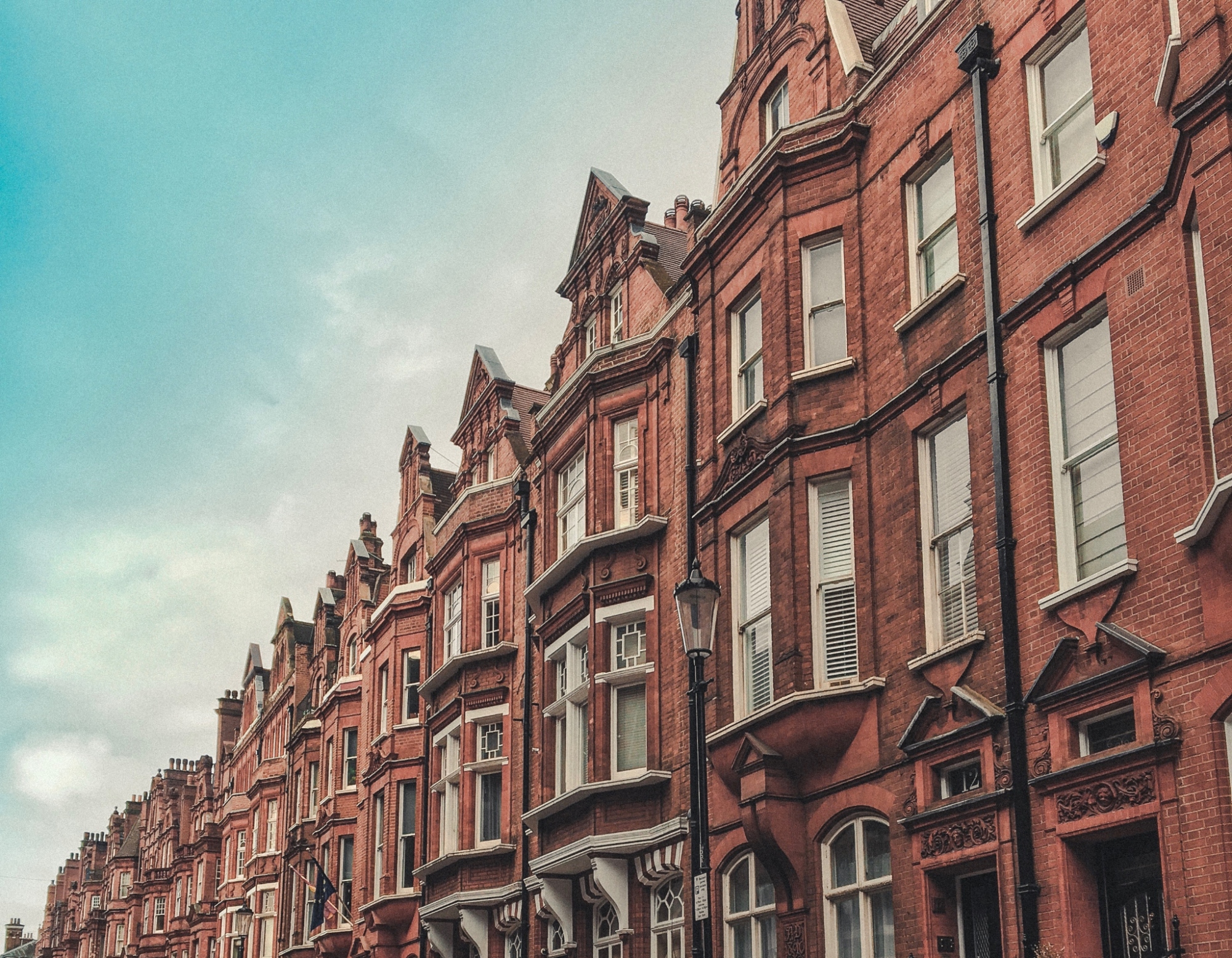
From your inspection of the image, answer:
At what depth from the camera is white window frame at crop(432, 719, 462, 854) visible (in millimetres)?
32844

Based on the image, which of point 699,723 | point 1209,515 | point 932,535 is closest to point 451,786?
point 699,723

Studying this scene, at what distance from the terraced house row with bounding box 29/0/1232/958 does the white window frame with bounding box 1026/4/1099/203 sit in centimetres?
4

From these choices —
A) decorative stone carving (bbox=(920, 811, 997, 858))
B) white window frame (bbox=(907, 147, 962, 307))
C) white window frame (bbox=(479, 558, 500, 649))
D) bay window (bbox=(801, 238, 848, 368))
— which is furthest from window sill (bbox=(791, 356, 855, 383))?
white window frame (bbox=(479, 558, 500, 649))

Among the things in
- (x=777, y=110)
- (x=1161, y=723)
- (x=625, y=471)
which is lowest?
(x=1161, y=723)

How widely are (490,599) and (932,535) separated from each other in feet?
54.0

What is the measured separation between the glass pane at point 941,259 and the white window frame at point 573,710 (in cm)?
984

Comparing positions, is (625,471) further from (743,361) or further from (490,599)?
(490,599)

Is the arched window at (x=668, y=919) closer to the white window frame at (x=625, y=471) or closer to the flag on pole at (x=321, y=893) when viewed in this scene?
the white window frame at (x=625, y=471)

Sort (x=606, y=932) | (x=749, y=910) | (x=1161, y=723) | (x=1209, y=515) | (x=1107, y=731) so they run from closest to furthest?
(x=1209, y=515) < (x=1161, y=723) < (x=1107, y=731) < (x=749, y=910) < (x=606, y=932)

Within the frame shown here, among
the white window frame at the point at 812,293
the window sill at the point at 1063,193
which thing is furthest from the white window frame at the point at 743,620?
the window sill at the point at 1063,193

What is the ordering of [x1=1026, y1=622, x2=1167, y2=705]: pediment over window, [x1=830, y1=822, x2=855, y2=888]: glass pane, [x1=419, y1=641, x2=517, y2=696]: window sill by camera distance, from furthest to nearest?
1. [x1=419, y1=641, x2=517, y2=696]: window sill
2. [x1=830, y1=822, x2=855, y2=888]: glass pane
3. [x1=1026, y1=622, x2=1167, y2=705]: pediment over window

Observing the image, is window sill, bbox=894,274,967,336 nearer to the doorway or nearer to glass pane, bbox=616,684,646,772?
the doorway

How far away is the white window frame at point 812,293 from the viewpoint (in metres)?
20.6

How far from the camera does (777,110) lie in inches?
935
